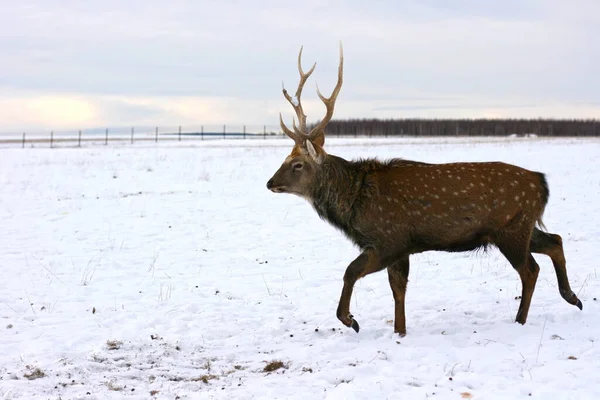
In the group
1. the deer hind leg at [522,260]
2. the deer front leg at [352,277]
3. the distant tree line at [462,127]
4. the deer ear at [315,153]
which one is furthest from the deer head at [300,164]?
the distant tree line at [462,127]

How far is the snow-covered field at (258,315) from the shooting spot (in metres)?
5.72

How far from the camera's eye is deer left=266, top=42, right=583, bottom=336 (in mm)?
7156

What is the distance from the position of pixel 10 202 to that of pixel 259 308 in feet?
38.0

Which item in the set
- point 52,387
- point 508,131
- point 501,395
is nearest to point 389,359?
point 501,395

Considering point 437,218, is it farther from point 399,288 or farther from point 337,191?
point 337,191

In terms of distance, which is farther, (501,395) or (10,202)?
(10,202)

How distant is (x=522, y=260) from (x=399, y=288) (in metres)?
1.36

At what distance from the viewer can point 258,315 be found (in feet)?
26.5

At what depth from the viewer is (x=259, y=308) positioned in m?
8.36

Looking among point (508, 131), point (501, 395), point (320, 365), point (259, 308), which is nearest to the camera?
point (501, 395)

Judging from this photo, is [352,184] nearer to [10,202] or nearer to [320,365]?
[320,365]

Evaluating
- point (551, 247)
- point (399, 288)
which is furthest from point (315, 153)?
point (551, 247)

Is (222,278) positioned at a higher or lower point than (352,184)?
lower

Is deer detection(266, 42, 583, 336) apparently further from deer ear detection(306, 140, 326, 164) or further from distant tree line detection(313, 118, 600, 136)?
distant tree line detection(313, 118, 600, 136)
